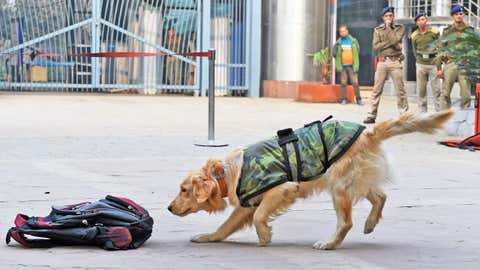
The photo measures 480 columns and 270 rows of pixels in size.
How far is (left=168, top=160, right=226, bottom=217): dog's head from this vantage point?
5805mm

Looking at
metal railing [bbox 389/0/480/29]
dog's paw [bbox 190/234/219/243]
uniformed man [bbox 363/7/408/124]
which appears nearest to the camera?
dog's paw [bbox 190/234/219/243]

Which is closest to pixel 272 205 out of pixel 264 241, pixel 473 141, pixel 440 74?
pixel 264 241

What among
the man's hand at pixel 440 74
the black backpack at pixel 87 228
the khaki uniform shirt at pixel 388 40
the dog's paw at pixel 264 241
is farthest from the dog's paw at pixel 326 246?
the khaki uniform shirt at pixel 388 40

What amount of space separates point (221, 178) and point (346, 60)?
50.7 ft

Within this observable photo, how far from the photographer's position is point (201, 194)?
19.0 feet

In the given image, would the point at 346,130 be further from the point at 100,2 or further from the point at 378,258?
the point at 100,2

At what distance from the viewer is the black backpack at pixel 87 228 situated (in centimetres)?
562

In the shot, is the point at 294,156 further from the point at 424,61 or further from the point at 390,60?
the point at 424,61

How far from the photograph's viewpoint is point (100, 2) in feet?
75.7

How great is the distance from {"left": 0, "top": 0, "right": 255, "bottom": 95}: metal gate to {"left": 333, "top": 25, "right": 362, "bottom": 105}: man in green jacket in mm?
3676

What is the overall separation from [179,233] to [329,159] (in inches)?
46.2

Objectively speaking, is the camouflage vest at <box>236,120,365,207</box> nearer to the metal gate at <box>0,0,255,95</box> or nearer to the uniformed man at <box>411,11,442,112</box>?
the uniformed man at <box>411,11,442,112</box>

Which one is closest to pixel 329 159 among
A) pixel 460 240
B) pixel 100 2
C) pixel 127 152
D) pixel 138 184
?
pixel 460 240

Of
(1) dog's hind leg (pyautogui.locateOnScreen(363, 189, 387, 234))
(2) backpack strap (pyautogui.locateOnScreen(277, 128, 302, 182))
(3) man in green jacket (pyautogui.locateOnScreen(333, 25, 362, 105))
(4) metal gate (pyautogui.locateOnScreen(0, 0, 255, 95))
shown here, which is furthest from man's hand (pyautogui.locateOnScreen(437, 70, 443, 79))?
(2) backpack strap (pyautogui.locateOnScreen(277, 128, 302, 182))
